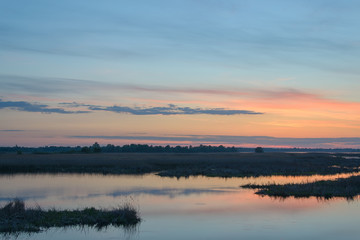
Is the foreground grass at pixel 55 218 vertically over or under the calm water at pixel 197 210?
over

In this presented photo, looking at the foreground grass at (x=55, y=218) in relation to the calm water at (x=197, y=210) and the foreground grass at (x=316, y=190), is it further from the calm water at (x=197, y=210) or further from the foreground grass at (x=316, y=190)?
the foreground grass at (x=316, y=190)

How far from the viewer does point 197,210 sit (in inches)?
917

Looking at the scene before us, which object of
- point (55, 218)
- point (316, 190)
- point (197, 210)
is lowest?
point (197, 210)

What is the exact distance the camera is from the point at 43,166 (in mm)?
54656

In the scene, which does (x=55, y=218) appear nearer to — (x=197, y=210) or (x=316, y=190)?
(x=197, y=210)

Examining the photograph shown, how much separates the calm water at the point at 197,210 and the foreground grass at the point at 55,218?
69 cm

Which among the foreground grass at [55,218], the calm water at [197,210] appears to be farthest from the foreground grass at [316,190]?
the foreground grass at [55,218]

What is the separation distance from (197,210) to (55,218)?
825cm

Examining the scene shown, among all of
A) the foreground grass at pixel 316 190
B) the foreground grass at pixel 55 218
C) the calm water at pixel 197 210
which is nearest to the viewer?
the foreground grass at pixel 55 218

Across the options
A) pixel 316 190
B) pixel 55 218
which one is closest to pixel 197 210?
pixel 55 218

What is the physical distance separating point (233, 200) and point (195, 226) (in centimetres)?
864

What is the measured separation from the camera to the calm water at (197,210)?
57.5 feet

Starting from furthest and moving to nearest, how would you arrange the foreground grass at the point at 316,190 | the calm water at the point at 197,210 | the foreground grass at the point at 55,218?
the foreground grass at the point at 316,190
the calm water at the point at 197,210
the foreground grass at the point at 55,218

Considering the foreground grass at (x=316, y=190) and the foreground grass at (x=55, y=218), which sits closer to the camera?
the foreground grass at (x=55, y=218)
